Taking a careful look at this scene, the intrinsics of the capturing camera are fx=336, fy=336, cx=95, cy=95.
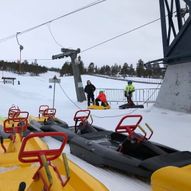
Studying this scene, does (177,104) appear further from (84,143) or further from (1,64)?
(1,64)

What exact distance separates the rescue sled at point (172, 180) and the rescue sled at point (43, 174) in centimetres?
51

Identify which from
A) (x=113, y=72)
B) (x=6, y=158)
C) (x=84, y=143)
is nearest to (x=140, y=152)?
(x=84, y=143)

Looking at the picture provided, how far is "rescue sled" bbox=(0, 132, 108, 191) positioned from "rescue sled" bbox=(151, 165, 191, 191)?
511 millimetres

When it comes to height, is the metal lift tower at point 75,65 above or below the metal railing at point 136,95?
above

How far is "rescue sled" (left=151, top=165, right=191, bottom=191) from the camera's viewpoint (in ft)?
9.34

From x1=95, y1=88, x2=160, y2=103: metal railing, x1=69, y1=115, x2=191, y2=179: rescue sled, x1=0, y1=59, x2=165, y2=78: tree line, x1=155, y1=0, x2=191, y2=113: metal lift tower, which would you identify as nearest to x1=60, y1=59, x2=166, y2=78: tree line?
x1=0, y1=59, x2=165, y2=78: tree line

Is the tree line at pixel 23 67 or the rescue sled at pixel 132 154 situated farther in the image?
the tree line at pixel 23 67

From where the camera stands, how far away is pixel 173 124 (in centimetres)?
922

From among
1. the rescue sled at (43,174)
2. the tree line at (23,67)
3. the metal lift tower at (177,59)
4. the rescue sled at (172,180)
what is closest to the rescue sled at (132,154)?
the rescue sled at (172,180)

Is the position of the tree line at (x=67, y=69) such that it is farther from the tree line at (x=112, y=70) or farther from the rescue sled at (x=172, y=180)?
the rescue sled at (x=172, y=180)

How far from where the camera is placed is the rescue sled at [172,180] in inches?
112

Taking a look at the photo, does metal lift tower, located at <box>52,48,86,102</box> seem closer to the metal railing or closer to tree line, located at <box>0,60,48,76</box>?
the metal railing

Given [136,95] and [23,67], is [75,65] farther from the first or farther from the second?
[23,67]

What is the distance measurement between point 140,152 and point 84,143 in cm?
105
